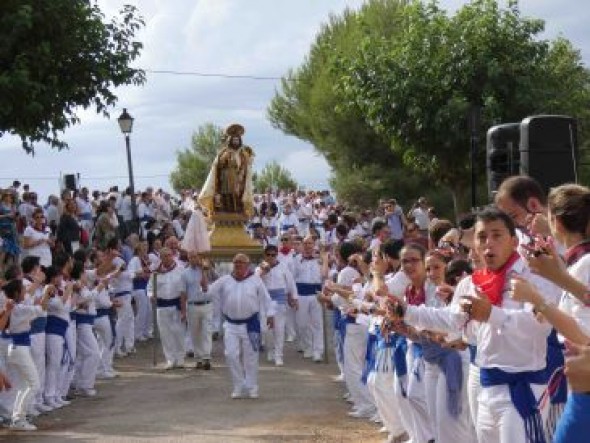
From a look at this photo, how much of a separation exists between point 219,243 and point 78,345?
616cm

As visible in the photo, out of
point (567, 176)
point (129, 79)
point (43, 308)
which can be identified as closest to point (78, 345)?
point (43, 308)

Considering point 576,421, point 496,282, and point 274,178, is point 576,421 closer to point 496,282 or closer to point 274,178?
point 496,282

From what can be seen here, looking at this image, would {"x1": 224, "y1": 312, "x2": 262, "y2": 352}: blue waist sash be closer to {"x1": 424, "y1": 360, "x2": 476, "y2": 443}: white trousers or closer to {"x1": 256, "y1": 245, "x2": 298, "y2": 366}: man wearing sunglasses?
{"x1": 256, "y1": 245, "x2": 298, "y2": 366}: man wearing sunglasses

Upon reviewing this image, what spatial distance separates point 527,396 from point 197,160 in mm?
65506

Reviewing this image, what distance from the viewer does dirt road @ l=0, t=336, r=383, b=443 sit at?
39.3 ft

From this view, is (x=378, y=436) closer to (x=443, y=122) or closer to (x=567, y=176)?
(x=567, y=176)

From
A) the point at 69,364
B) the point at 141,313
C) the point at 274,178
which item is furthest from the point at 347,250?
the point at 274,178

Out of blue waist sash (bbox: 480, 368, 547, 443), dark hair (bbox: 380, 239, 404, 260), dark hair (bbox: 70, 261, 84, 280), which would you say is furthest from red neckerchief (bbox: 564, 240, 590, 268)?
dark hair (bbox: 70, 261, 84, 280)

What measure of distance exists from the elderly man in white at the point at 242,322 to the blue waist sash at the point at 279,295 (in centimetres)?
317

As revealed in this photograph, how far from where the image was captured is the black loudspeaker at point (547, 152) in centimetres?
1119

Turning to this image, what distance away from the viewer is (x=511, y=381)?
6.41 meters

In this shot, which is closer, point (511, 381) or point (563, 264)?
point (563, 264)

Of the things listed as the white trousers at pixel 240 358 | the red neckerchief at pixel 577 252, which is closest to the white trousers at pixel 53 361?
the white trousers at pixel 240 358

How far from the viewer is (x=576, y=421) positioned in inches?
191
